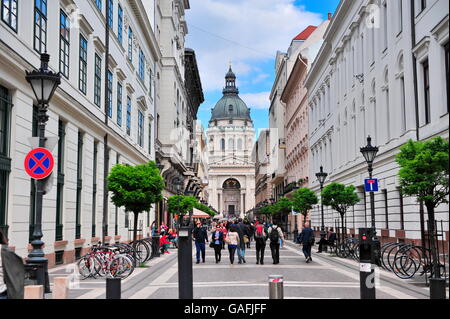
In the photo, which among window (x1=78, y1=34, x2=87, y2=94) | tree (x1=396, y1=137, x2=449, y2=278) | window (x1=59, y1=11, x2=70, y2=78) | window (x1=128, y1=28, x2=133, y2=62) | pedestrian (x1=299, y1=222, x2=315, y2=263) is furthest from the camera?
window (x1=128, y1=28, x2=133, y2=62)

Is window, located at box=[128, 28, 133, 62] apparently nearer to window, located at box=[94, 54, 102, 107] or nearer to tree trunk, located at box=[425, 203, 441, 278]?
window, located at box=[94, 54, 102, 107]

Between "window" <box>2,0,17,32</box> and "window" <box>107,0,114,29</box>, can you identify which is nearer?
"window" <box>2,0,17,32</box>

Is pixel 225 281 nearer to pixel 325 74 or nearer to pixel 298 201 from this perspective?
pixel 298 201

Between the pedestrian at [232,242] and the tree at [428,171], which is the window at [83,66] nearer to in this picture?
the pedestrian at [232,242]

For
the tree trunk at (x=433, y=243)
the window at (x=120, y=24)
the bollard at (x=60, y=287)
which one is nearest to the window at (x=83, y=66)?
the window at (x=120, y=24)

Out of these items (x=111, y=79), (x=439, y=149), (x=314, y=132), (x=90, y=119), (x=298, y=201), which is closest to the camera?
(x=439, y=149)

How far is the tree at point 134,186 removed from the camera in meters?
20.3

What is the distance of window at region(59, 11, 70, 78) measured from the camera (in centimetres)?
2085

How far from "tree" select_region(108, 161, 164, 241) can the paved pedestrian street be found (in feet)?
7.34

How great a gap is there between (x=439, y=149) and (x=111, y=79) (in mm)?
19967

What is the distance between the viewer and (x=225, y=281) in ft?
50.2

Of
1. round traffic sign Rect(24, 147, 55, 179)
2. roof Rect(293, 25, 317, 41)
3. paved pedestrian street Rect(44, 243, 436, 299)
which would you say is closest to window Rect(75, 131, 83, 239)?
paved pedestrian street Rect(44, 243, 436, 299)

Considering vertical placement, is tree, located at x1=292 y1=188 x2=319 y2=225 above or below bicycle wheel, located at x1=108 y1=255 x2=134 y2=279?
above
